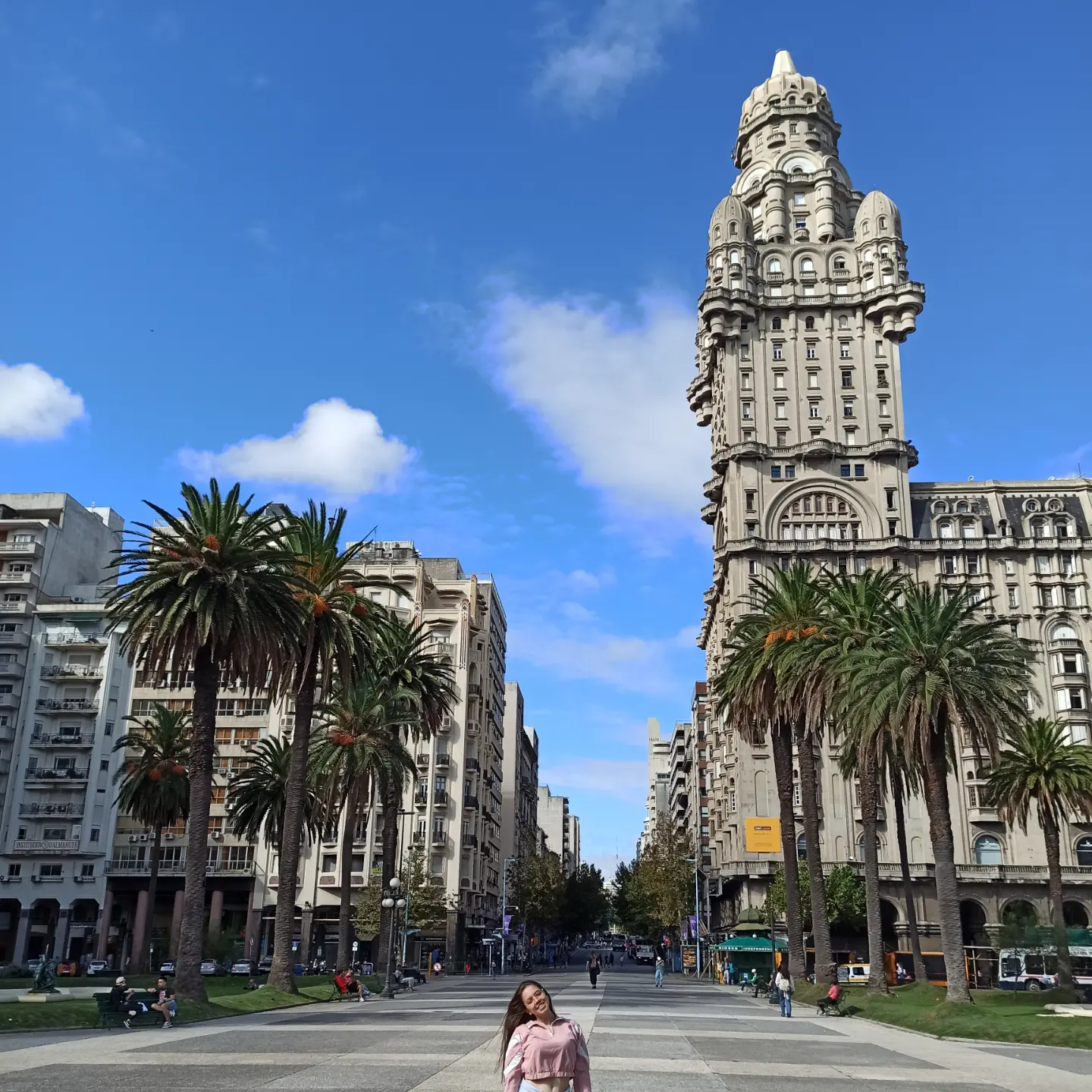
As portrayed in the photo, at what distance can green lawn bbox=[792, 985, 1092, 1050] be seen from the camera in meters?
29.6

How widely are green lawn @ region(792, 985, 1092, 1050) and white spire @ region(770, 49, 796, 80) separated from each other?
335ft

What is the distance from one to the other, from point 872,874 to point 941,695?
15.1 meters

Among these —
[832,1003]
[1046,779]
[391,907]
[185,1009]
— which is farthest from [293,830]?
[1046,779]

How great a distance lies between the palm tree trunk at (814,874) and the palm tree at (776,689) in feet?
0.83

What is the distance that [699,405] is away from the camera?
402 feet

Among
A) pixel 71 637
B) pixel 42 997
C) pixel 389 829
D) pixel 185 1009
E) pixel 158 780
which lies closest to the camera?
pixel 185 1009

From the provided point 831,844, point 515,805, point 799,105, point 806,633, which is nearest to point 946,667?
point 806,633

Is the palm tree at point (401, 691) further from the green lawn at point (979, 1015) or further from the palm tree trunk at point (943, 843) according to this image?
the palm tree trunk at point (943, 843)

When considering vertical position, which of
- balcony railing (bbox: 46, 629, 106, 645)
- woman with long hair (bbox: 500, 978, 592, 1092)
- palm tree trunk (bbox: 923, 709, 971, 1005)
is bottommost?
woman with long hair (bbox: 500, 978, 592, 1092)

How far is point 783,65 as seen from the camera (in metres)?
122

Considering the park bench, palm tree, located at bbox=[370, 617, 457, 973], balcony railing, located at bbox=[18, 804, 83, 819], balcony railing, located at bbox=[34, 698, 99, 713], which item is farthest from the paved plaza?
balcony railing, located at bbox=[34, 698, 99, 713]

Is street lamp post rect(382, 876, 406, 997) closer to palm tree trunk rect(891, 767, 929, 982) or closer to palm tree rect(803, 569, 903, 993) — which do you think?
palm tree rect(803, 569, 903, 993)

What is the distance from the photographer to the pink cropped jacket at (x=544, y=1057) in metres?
8.05

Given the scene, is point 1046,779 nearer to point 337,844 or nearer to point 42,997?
point 42,997
